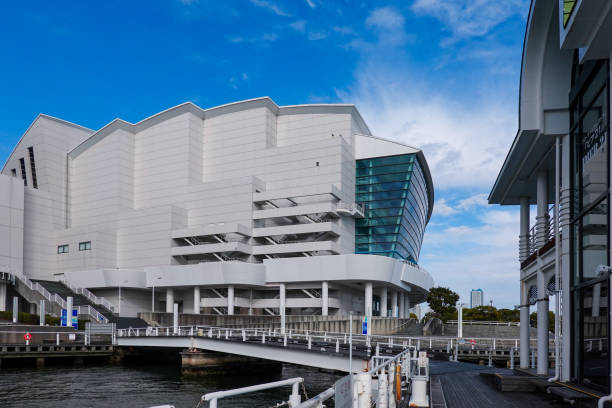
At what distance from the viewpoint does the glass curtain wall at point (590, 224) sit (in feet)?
40.3

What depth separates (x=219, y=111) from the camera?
262ft

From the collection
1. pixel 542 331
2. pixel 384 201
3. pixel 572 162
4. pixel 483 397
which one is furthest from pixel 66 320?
pixel 572 162

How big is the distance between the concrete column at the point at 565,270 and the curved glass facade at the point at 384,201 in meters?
56.8

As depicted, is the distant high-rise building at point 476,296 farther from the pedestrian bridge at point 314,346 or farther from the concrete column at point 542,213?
the concrete column at point 542,213

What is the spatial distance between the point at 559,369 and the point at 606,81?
292 inches

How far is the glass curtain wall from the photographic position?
12.3 meters

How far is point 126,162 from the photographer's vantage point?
82.9 m

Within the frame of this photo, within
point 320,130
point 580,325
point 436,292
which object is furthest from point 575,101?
point 436,292

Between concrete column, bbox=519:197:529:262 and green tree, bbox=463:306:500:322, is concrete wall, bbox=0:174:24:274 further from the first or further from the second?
concrete column, bbox=519:197:529:262

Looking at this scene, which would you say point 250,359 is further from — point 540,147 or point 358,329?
point 540,147

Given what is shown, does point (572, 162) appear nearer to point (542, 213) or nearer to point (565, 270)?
point (565, 270)

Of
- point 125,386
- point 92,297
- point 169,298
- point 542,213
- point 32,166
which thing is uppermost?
point 32,166

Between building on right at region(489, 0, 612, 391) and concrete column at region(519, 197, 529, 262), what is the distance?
10.2ft

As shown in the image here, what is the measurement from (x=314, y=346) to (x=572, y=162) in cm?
1928
